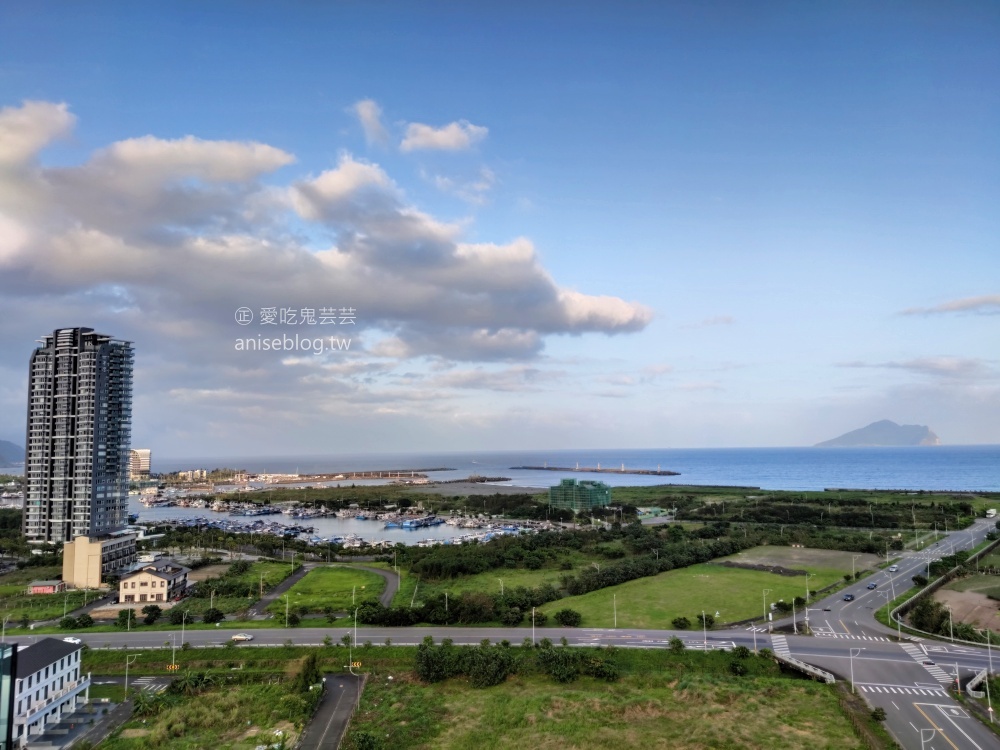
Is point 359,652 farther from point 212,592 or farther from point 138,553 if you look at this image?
point 138,553

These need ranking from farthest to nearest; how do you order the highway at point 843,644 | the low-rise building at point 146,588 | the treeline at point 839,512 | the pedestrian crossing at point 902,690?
the treeline at point 839,512 → the low-rise building at point 146,588 → the pedestrian crossing at point 902,690 → the highway at point 843,644

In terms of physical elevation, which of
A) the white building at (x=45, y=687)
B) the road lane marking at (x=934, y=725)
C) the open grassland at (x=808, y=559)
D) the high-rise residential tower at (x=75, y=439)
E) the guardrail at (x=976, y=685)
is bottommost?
the open grassland at (x=808, y=559)

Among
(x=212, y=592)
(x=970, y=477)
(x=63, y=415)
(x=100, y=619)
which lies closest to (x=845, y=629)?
(x=212, y=592)

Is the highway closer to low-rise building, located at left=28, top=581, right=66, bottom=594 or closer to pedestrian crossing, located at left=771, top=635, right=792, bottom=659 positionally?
pedestrian crossing, located at left=771, top=635, right=792, bottom=659

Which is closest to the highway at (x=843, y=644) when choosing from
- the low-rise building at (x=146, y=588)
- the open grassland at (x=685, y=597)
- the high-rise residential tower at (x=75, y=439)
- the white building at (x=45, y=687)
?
the open grassland at (x=685, y=597)

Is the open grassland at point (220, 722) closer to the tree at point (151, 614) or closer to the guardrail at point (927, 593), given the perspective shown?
the tree at point (151, 614)

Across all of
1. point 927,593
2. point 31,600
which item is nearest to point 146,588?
point 31,600

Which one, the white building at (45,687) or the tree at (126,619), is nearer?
the white building at (45,687)
